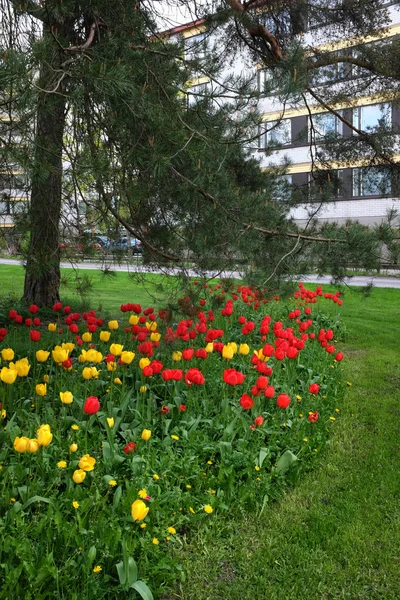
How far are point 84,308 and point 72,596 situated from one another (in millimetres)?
2612

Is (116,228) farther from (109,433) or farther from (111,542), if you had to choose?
(111,542)

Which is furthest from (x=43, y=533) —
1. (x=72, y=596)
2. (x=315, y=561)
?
(x=315, y=561)

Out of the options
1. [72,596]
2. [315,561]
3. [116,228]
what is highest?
[116,228]

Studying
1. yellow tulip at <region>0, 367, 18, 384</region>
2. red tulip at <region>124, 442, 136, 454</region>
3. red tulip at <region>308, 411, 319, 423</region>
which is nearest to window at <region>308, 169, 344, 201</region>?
red tulip at <region>308, 411, 319, 423</region>

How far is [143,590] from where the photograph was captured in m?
1.88

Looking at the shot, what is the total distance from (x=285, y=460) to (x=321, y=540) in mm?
523

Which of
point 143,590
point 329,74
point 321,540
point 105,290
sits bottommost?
point 321,540

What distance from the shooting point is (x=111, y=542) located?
201cm

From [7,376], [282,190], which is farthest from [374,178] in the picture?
[7,376]

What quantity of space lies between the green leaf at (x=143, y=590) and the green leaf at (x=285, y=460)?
1.19 metres

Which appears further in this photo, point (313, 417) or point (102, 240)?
point (102, 240)

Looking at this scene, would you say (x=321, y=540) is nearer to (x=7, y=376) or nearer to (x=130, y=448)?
(x=130, y=448)

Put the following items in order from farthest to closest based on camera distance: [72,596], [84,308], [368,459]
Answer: [84,308] → [368,459] → [72,596]

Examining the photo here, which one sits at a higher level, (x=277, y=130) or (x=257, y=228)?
(x=277, y=130)
